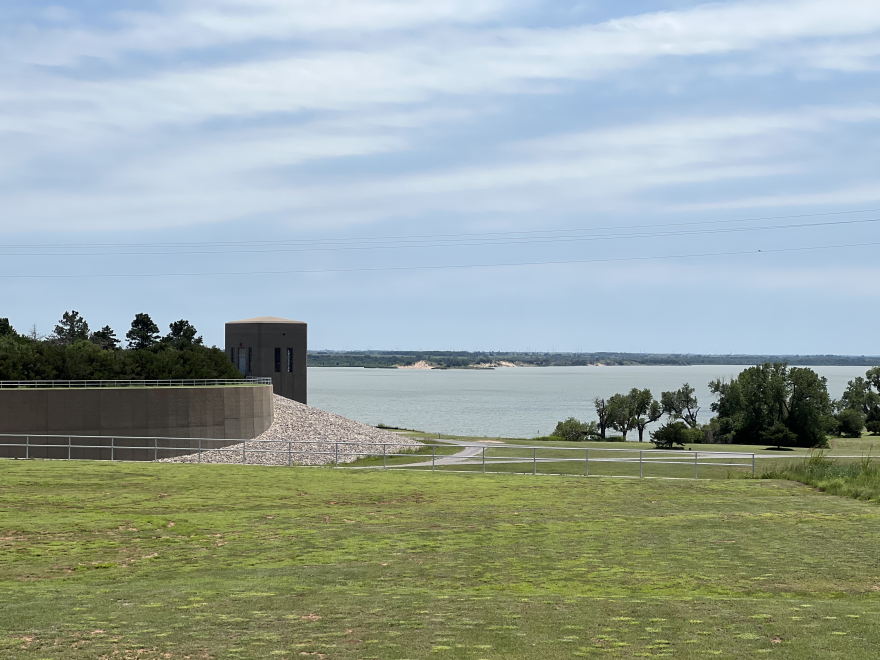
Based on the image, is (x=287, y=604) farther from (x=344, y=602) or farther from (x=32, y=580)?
(x=32, y=580)

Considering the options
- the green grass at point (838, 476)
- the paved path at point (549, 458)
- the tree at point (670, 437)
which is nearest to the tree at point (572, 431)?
the tree at point (670, 437)

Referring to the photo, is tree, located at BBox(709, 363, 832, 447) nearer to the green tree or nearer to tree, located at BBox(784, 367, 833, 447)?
tree, located at BBox(784, 367, 833, 447)

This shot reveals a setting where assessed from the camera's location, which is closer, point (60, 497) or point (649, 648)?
point (649, 648)

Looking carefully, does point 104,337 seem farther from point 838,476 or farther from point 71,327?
point 838,476

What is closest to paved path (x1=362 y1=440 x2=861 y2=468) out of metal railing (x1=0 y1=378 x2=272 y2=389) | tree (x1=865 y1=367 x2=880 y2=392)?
metal railing (x1=0 y1=378 x2=272 y2=389)

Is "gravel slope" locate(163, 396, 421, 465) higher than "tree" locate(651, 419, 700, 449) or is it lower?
higher

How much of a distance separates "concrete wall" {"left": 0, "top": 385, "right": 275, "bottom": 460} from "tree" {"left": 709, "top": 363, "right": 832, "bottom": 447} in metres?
62.4

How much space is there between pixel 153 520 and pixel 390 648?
12876mm

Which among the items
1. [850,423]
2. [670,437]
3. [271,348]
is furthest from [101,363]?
[850,423]

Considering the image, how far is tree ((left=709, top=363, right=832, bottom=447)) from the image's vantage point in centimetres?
9519

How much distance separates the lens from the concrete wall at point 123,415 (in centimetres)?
4950

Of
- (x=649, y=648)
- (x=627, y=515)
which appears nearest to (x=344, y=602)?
(x=649, y=648)

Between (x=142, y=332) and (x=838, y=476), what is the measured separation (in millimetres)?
106191

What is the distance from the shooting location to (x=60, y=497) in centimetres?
2494
